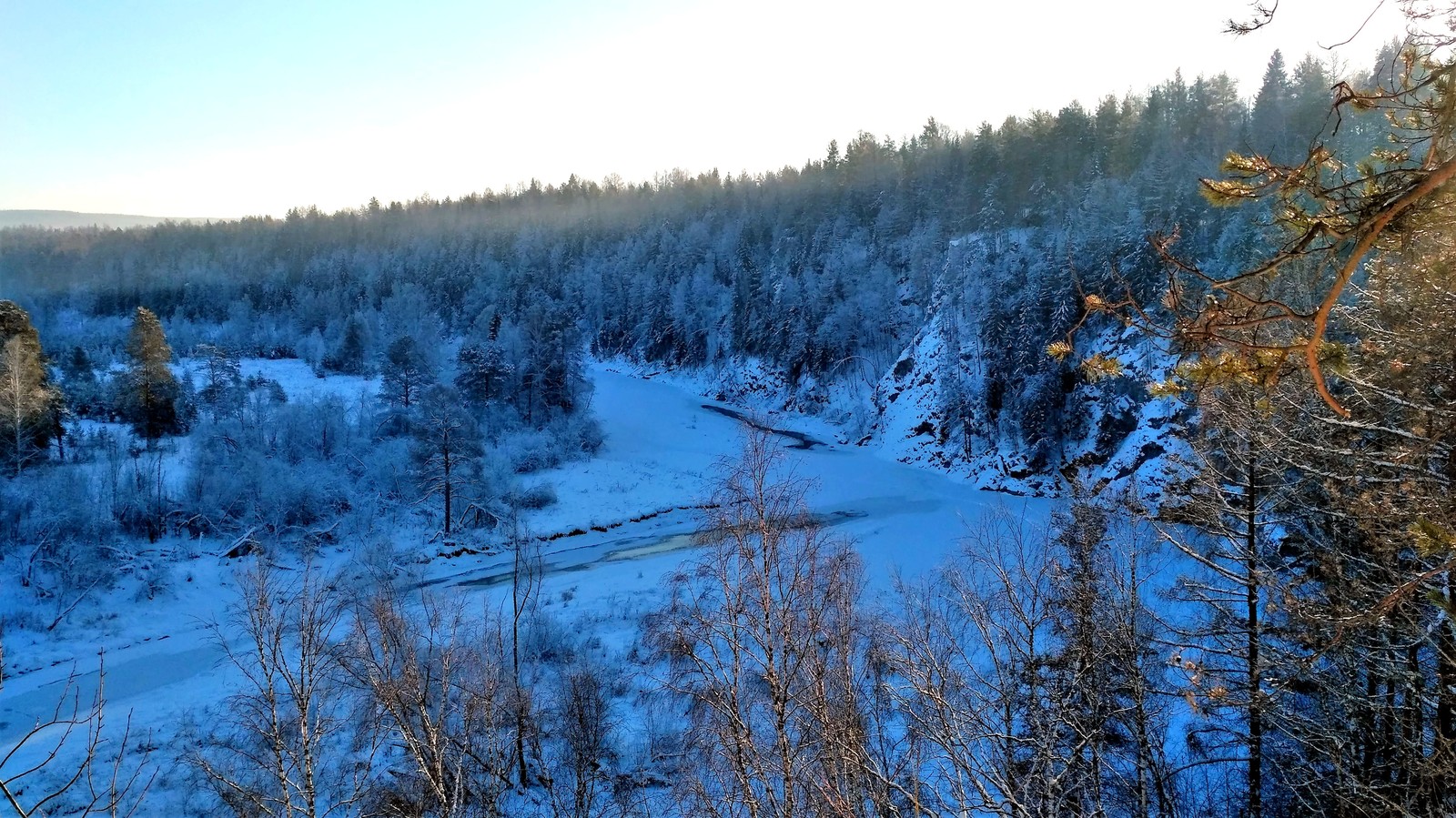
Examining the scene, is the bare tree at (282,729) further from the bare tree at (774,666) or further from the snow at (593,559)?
the bare tree at (774,666)

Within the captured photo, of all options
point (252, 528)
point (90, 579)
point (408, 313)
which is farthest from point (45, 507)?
point (408, 313)

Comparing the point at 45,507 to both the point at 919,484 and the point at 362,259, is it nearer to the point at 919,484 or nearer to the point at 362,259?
the point at 919,484

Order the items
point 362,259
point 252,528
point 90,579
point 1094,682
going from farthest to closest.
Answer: point 362,259 → point 252,528 → point 90,579 → point 1094,682

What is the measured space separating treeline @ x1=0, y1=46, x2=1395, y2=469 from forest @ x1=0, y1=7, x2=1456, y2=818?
0.43m

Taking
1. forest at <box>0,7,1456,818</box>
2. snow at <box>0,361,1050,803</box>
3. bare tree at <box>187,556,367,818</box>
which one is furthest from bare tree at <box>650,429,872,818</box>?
bare tree at <box>187,556,367,818</box>

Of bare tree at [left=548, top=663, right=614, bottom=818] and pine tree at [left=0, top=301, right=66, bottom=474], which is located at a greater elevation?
pine tree at [left=0, top=301, right=66, bottom=474]

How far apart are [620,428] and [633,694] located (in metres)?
27.4

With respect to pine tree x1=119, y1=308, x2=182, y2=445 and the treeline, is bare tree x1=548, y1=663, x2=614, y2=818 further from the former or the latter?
pine tree x1=119, y1=308, x2=182, y2=445

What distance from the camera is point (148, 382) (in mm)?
30078

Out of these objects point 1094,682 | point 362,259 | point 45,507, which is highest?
point 362,259

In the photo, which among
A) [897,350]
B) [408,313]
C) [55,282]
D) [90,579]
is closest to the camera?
[90,579]

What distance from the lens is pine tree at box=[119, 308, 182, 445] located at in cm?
2981

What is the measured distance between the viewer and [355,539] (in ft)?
81.5

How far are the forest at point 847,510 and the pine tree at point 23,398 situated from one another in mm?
222
